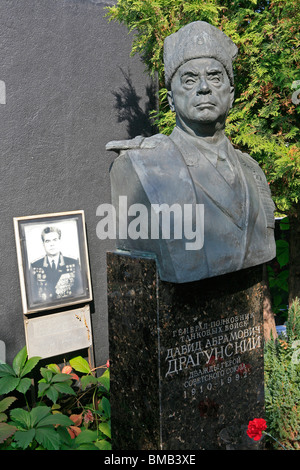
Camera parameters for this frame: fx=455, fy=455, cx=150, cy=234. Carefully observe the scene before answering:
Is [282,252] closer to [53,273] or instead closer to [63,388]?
[53,273]

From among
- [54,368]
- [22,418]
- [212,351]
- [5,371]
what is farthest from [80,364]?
[212,351]

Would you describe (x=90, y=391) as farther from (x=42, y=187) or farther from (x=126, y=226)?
(x=126, y=226)

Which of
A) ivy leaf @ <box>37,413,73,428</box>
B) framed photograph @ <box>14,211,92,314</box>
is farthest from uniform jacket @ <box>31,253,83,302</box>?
ivy leaf @ <box>37,413,73,428</box>

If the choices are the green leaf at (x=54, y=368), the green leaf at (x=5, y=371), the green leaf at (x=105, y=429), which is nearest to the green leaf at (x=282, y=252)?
the green leaf at (x=54, y=368)

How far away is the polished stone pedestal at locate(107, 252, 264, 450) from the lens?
2.40 m

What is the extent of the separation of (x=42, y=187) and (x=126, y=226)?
2.06 meters

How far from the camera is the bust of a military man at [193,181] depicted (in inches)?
92.3

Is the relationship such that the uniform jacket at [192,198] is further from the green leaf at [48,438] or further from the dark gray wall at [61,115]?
the dark gray wall at [61,115]

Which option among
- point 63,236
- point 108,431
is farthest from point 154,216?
point 63,236

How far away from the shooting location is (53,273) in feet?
14.1

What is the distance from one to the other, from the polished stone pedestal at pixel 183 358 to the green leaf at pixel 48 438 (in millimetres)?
416

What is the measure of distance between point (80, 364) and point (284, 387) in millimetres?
1882

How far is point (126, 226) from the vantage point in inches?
102

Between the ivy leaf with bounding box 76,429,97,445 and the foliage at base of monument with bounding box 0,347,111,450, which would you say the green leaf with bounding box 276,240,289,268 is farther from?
the ivy leaf with bounding box 76,429,97,445
